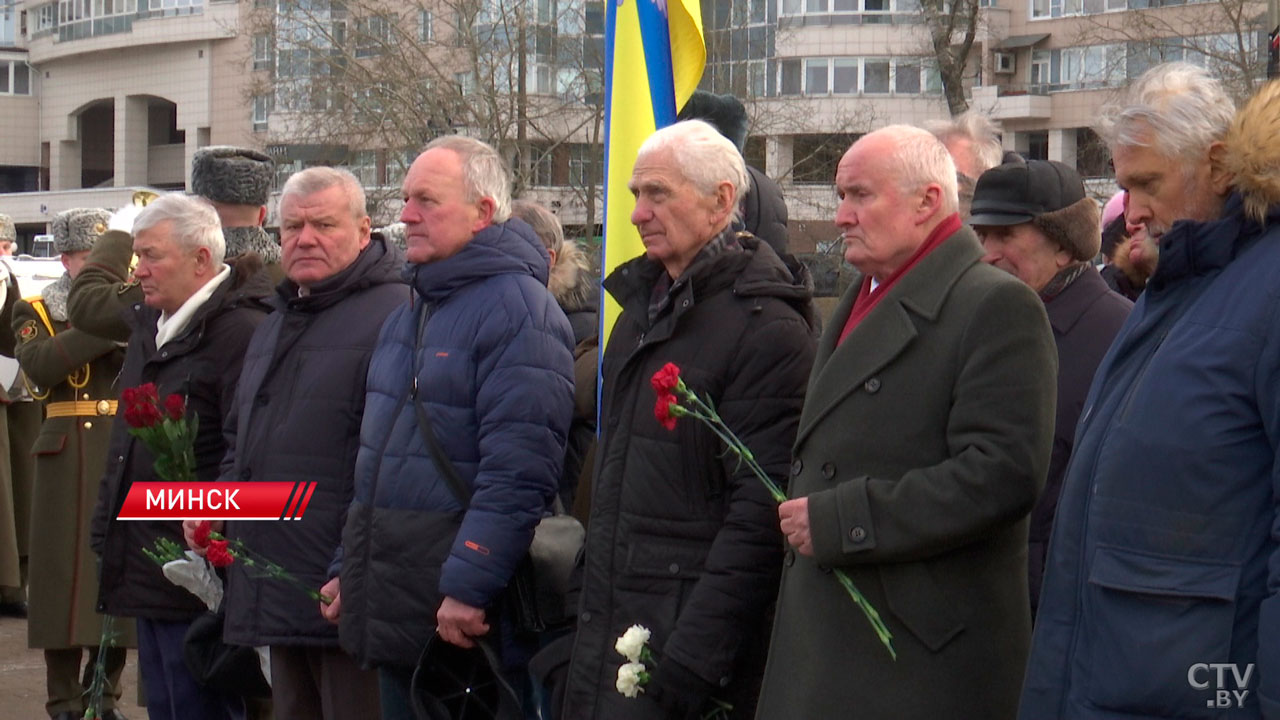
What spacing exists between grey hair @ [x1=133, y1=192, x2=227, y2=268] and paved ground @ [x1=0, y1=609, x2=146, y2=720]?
2561 millimetres

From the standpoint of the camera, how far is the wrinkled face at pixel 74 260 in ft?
27.9

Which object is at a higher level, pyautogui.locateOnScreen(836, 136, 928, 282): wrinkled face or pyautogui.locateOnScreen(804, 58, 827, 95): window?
pyautogui.locateOnScreen(804, 58, 827, 95): window

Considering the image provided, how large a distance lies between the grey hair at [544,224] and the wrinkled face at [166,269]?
3.82 ft

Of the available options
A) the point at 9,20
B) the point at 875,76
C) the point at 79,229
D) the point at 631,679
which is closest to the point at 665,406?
the point at 631,679

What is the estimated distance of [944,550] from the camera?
3510 millimetres

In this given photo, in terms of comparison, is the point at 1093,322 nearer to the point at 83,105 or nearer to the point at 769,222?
the point at 769,222

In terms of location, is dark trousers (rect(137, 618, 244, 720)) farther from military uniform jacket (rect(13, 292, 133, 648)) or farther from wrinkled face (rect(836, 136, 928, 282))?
wrinkled face (rect(836, 136, 928, 282))

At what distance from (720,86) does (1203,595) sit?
32115mm

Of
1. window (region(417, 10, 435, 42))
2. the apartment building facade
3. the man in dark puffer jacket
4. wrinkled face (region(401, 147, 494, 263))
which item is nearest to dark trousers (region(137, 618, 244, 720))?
the man in dark puffer jacket

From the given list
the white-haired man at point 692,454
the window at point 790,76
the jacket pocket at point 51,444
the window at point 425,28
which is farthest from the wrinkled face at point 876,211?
the window at point 790,76

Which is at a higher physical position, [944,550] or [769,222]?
[769,222]

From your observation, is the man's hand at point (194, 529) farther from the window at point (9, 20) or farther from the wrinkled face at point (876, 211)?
the window at point (9, 20)

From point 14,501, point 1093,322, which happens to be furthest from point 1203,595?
point 14,501

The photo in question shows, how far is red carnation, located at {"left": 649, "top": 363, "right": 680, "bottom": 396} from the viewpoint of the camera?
372cm
